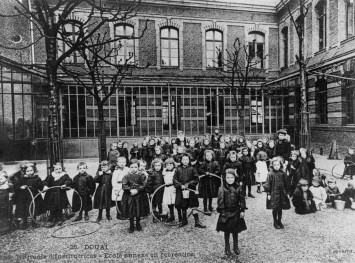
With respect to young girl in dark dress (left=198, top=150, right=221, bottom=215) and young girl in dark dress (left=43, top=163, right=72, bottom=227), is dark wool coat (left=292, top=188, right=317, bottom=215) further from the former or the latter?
young girl in dark dress (left=43, top=163, right=72, bottom=227)

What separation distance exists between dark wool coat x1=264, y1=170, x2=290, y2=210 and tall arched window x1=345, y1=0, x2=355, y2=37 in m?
10.2

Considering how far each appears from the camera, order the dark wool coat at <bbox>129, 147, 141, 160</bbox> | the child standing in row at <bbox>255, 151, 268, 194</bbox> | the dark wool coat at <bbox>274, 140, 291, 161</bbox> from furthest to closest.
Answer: the dark wool coat at <bbox>129, 147, 141, 160</bbox>, the dark wool coat at <bbox>274, 140, 291, 161</bbox>, the child standing in row at <bbox>255, 151, 268, 194</bbox>

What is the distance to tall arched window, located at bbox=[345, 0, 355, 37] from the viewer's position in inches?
454

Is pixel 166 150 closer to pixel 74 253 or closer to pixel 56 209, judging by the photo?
pixel 56 209

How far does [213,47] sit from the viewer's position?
17297 mm

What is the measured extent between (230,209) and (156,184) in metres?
2.02

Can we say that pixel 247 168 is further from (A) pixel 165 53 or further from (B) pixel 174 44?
(B) pixel 174 44

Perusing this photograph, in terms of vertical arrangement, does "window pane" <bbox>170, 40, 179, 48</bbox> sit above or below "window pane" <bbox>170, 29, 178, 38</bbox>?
below

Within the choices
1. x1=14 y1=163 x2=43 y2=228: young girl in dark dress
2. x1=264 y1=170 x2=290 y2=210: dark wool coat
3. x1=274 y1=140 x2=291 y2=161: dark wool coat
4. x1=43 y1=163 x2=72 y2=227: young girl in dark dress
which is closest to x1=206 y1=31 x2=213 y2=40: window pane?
x1=274 y1=140 x2=291 y2=161: dark wool coat

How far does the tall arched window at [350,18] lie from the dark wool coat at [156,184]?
459 inches

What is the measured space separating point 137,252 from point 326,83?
42.7ft

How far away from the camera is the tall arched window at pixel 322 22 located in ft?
43.6

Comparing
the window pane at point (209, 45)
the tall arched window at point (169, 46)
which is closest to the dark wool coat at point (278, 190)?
the tall arched window at point (169, 46)

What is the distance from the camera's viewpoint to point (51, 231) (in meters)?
5.10
